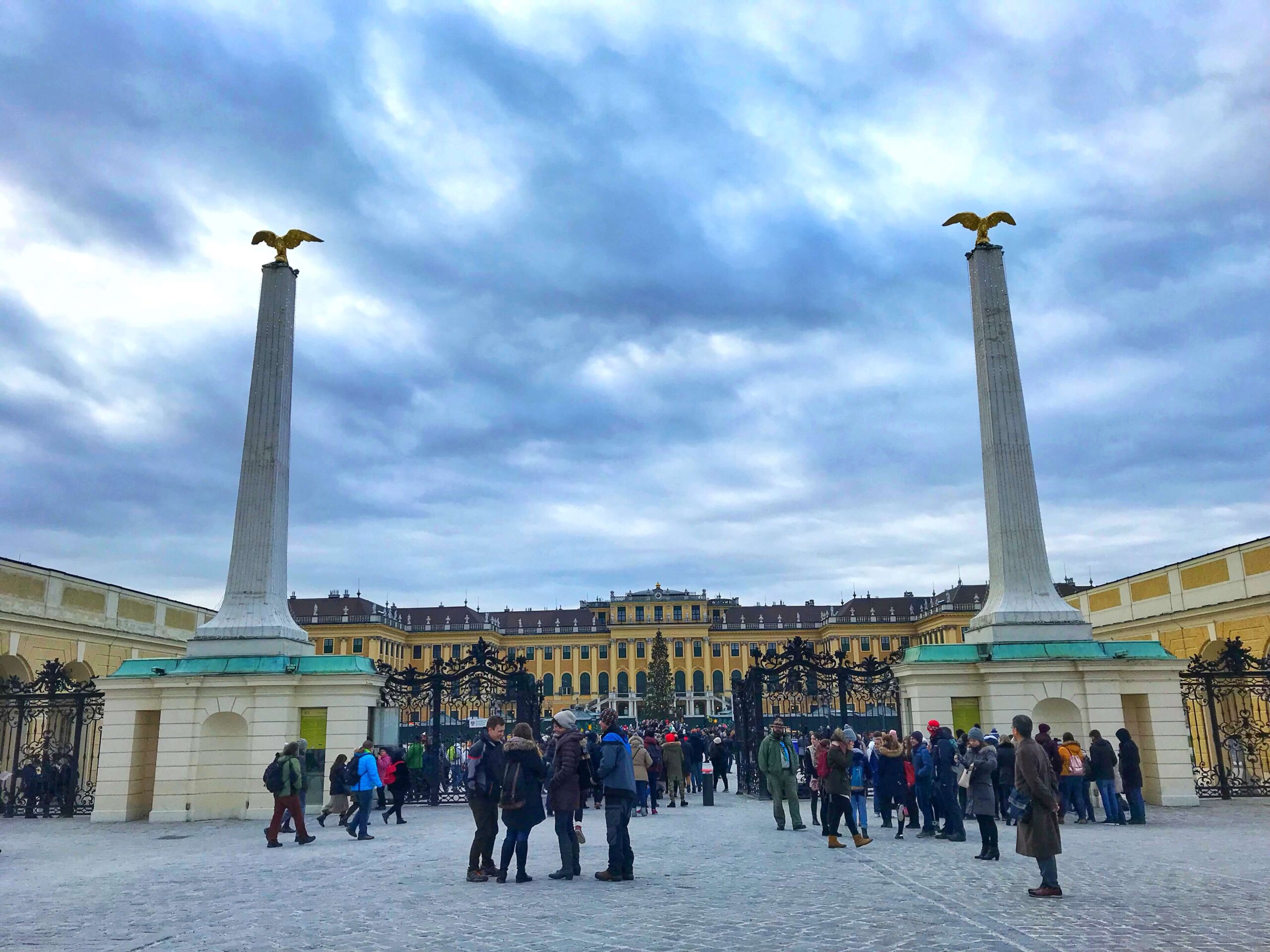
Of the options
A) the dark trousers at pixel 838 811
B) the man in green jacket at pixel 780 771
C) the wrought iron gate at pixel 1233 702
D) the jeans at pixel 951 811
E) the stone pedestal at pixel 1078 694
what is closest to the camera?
the dark trousers at pixel 838 811

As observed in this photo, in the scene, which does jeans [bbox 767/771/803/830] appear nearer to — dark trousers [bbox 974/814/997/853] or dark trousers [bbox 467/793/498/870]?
dark trousers [bbox 974/814/997/853]

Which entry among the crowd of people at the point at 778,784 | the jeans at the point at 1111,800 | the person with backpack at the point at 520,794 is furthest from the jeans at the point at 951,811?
the person with backpack at the point at 520,794

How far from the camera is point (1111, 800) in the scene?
16.2m

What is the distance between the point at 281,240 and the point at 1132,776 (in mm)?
20796

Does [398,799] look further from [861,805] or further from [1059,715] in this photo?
[1059,715]

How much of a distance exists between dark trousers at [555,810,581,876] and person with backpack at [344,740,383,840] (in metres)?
5.61

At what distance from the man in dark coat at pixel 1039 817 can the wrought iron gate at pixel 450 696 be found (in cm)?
1480

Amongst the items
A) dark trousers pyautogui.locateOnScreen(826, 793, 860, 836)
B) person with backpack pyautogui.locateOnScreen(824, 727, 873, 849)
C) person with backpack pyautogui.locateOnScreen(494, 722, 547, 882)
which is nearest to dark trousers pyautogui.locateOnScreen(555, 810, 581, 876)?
person with backpack pyautogui.locateOnScreen(494, 722, 547, 882)

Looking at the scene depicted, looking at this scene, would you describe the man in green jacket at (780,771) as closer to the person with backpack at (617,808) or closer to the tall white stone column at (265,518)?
the person with backpack at (617,808)

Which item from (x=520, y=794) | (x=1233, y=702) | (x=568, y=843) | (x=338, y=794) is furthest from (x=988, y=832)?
(x=1233, y=702)

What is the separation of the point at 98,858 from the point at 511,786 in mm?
7413

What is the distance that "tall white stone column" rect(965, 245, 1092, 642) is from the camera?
20.2m

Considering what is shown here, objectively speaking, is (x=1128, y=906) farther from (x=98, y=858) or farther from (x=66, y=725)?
(x=66, y=725)

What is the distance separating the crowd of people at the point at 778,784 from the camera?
10.2 metres
